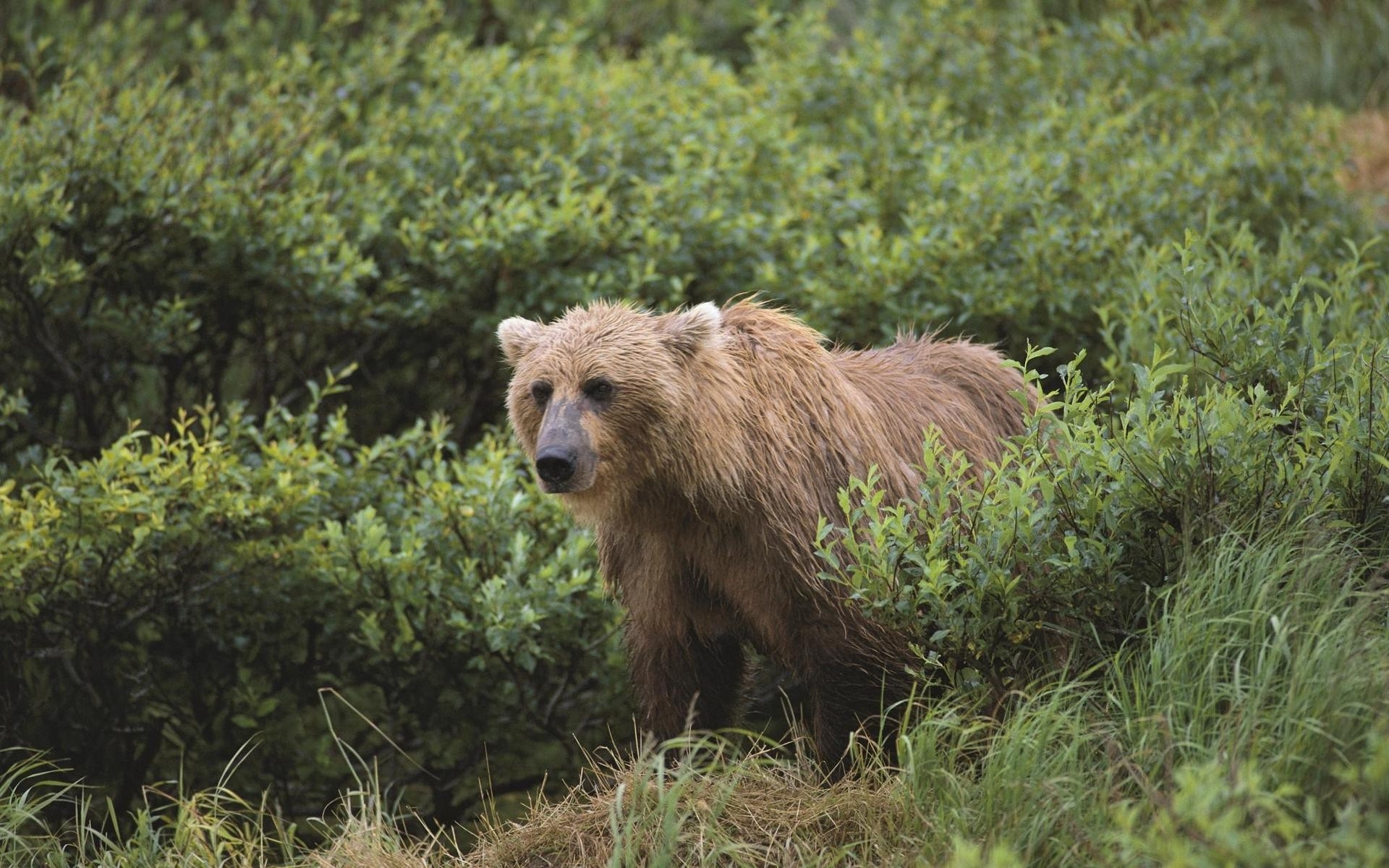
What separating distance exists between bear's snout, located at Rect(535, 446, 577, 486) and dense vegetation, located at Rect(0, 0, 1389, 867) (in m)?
0.76

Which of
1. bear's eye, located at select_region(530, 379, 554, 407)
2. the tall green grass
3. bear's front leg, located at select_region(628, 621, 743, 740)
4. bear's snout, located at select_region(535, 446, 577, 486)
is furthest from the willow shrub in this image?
the tall green grass

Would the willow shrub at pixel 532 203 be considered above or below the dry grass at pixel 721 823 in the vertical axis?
above

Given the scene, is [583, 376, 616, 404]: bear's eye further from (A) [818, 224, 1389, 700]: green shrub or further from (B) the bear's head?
(A) [818, 224, 1389, 700]: green shrub

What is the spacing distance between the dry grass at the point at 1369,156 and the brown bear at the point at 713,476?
5814 millimetres

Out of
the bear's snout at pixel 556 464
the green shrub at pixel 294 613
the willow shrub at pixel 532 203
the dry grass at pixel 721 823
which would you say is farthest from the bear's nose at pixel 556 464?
the willow shrub at pixel 532 203

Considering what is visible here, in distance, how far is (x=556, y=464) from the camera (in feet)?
14.2

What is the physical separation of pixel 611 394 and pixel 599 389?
0.13ft

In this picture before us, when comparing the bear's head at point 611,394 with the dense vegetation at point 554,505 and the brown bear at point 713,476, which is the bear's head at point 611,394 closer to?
the brown bear at point 713,476

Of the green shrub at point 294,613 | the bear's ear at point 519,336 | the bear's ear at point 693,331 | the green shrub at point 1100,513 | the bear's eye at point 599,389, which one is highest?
the bear's ear at point 693,331

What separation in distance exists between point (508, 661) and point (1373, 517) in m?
3.36

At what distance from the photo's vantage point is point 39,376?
7062 mm

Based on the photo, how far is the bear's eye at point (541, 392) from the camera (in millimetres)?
4594

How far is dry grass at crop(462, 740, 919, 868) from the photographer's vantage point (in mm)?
3852

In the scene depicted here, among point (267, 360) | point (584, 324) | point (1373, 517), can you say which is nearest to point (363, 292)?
point (267, 360)
